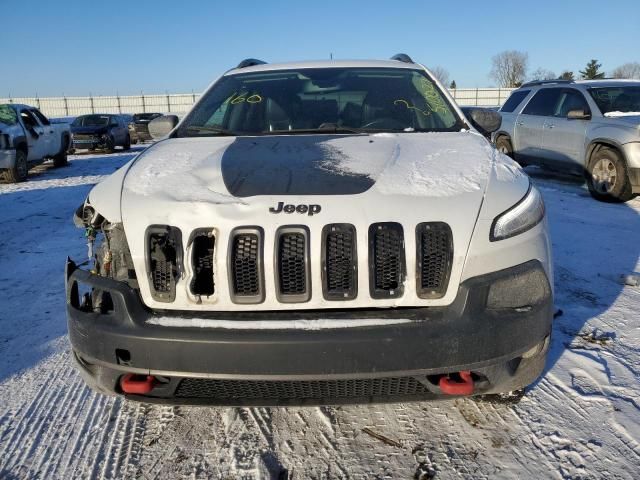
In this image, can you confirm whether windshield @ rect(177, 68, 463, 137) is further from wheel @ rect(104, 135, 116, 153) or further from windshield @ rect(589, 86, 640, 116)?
wheel @ rect(104, 135, 116, 153)

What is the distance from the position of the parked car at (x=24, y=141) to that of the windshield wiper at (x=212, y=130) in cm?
924

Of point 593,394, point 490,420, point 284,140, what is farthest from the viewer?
point 284,140

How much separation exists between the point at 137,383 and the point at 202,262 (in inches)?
22.5

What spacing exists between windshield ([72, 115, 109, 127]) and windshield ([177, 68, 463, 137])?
17.7 meters

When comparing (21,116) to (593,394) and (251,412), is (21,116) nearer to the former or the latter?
(251,412)

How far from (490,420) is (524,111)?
896 cm

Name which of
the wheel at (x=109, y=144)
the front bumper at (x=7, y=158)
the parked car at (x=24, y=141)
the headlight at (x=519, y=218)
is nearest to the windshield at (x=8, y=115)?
the parked car at (x=24, y=141)

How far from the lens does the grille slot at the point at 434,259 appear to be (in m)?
2.09

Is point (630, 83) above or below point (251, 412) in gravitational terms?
above

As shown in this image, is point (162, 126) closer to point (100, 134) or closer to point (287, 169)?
point (287, 169)

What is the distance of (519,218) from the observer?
2.23 m

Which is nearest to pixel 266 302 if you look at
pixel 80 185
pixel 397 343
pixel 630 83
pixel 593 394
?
pixel 397 343

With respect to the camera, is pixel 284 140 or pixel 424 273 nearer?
pixel 424 273

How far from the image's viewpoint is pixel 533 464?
86.6 inches
